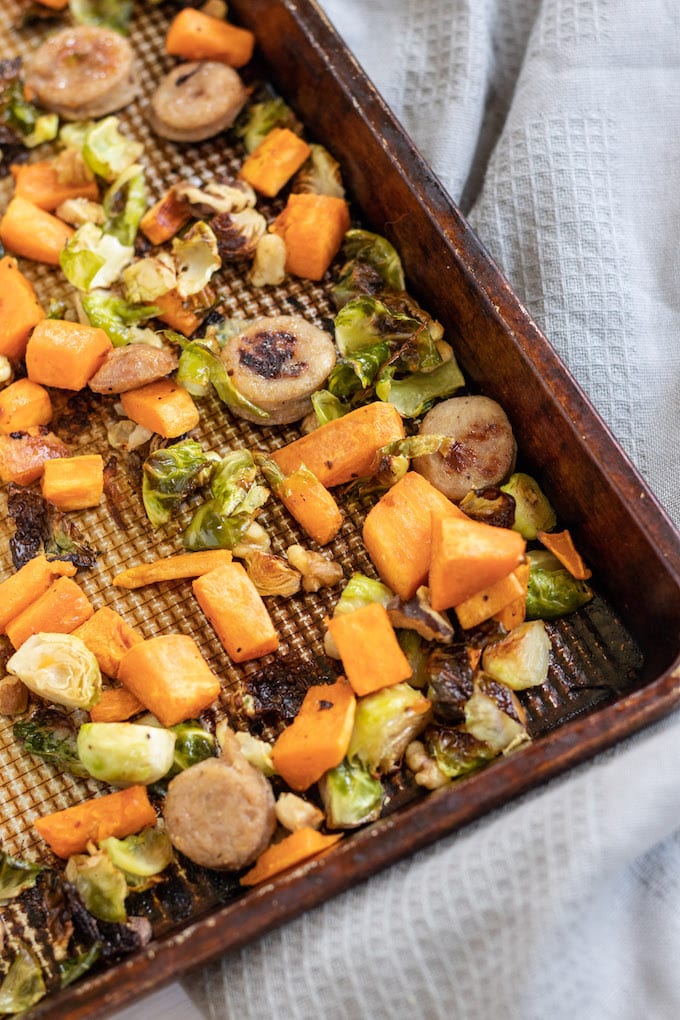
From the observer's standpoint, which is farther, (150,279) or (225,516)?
(150,279)

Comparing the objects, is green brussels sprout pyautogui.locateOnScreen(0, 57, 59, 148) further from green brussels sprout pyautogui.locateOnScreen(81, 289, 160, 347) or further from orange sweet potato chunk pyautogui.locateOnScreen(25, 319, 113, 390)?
orange sweet potato chunk pyautogui.locateOnScreen(25, 319, 113, 390)

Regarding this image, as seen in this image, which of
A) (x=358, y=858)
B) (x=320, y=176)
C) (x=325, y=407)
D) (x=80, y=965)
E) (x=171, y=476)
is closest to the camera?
(x=358, y=858)

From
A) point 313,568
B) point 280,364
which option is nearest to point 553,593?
point 313,568

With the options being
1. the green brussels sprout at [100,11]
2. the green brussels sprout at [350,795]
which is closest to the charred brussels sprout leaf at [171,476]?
the green brussels sprout at [350,795]

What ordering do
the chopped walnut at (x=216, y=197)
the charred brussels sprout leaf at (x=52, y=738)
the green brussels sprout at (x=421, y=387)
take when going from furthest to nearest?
the chopped walnut at (x=216, y=197)
the green brussels sprout at (x=421, y=387)
the charred brussels sprout leaf at (x=52, y=738)

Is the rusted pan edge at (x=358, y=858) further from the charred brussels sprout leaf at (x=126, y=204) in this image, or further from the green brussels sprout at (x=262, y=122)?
the green brussels sprout at (x=262, y=122)

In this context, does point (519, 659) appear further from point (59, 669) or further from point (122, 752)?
point (59, 669)

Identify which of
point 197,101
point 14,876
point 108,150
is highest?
point 197,101
